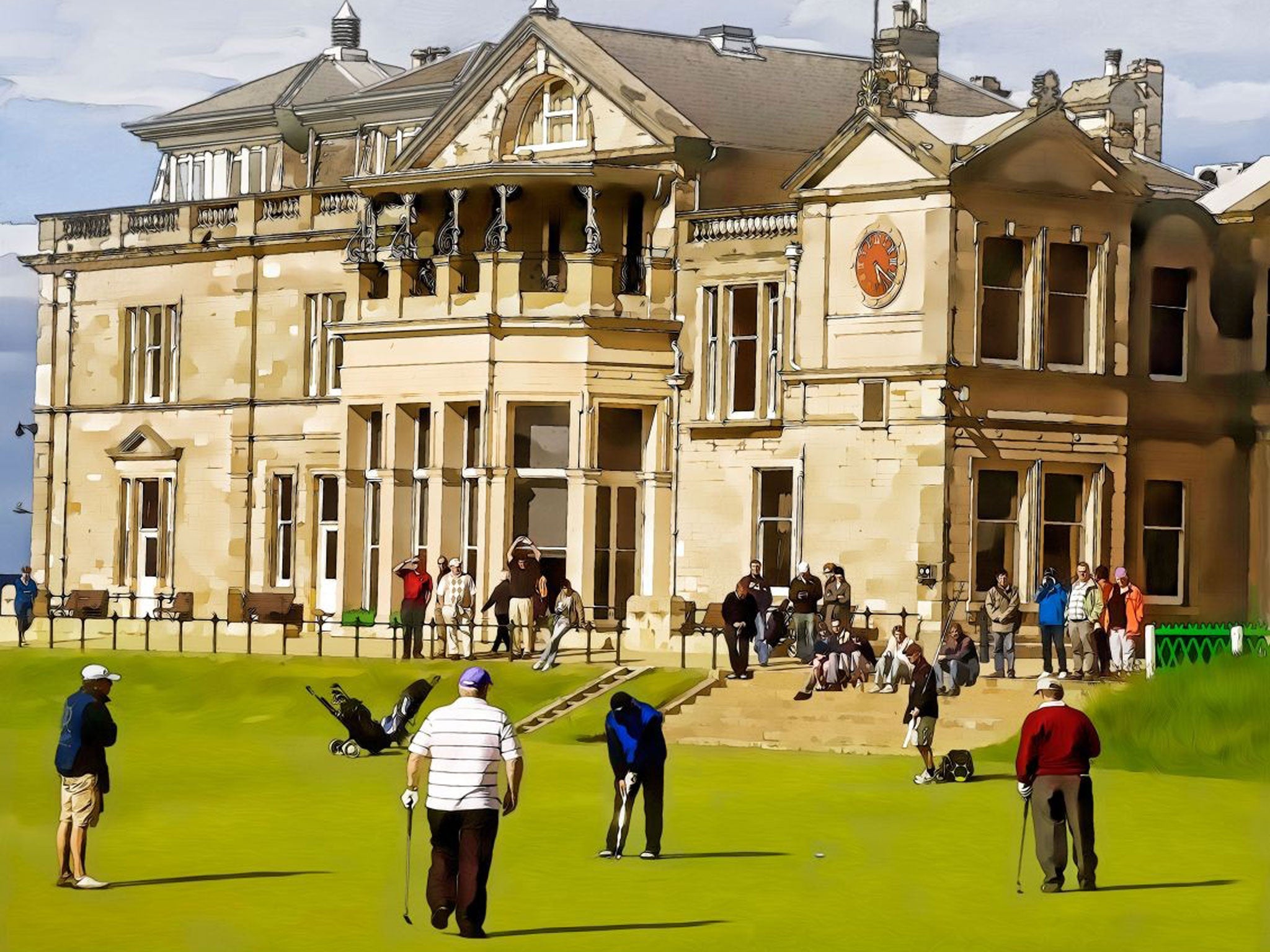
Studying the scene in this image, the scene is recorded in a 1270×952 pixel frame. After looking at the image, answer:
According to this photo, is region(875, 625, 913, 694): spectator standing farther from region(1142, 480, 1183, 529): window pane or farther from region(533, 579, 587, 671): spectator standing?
region(1142, 480, 1183, 529): window pane

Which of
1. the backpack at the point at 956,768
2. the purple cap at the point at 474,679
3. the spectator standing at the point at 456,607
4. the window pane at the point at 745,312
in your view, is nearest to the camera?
the purple cap at the point at 474,679

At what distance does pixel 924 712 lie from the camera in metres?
29.8

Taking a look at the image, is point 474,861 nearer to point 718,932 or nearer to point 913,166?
point 718,932

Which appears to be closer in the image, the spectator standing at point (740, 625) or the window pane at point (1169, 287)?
the spectator standing at point (740, 625)

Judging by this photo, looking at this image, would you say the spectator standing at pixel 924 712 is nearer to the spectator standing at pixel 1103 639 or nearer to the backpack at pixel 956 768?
the backpack at pixel 956 768

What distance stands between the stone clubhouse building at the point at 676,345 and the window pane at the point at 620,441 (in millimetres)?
47

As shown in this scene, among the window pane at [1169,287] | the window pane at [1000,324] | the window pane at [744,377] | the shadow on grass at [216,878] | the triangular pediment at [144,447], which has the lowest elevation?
the shadow on grass at [216,878]

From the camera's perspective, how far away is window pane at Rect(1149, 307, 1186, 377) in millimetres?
44938

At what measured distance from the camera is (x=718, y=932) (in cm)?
1798

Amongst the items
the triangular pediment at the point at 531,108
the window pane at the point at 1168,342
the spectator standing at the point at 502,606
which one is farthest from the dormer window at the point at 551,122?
the window pane at the point at 1168,342

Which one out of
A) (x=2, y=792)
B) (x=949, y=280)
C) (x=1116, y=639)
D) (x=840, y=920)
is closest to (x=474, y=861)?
(x=840, y=920)

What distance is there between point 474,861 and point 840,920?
2990 mm

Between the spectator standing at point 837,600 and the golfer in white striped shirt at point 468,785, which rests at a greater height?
the spectator standing at point 837,600

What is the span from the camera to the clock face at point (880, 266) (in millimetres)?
42438
